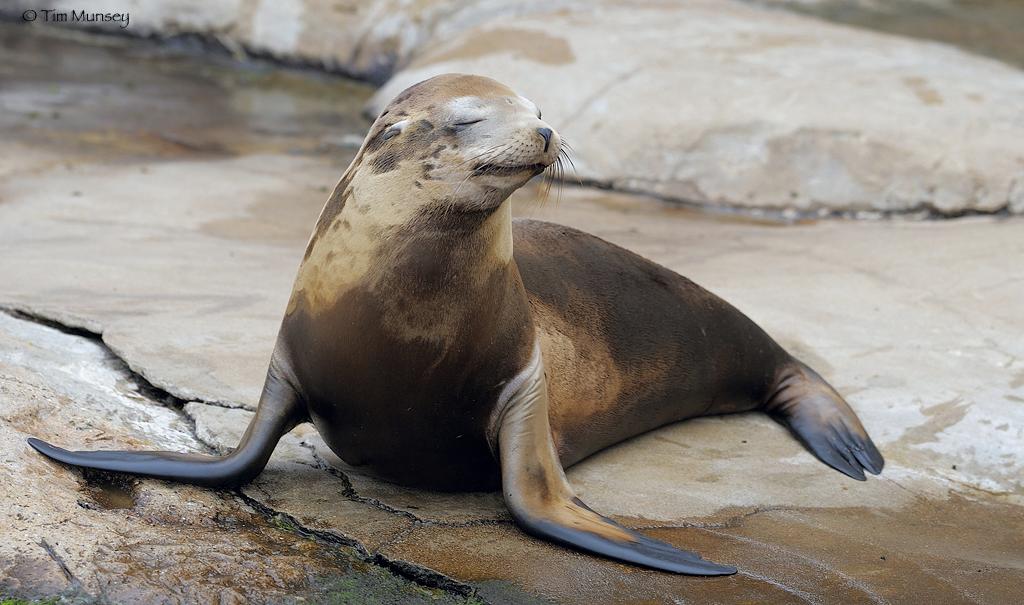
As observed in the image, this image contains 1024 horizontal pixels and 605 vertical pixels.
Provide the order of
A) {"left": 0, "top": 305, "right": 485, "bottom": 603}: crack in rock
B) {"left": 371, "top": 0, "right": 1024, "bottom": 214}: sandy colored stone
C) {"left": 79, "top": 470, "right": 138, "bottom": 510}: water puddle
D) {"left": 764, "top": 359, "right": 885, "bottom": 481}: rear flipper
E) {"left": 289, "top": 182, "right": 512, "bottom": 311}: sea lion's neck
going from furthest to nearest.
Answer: {"left": 371, "top": 0, "right": 1024, "bottom": 214}: sandy colored stone → {"left": 764, "top": 359, "right": 885, "bottom": 481}: rear flipper → {"left": 289, "top": 182, "right": 512, "bottom": 311}: sea lion's neck → {"left": 79, "top": 470, "right": 138, "bottom": 510}: water puddle → {"left": 0, "top": 305, "right": 485, "bottom": 603}: crack in rock

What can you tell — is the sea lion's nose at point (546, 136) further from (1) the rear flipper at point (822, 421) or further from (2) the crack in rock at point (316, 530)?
(1) the rear flipper at point (822, 421)

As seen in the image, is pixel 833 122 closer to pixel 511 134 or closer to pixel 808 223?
pixel 808 223

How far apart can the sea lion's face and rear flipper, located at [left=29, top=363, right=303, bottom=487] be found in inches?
25.0

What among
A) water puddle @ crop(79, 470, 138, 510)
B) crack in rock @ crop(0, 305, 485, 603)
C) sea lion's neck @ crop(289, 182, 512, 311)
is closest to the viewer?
crack in rock @ crop(0, 305, 485, 603)

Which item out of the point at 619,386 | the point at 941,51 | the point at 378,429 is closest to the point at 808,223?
the point at 941,51

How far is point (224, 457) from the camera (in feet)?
10.6

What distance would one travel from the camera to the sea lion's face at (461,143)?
3021 mm

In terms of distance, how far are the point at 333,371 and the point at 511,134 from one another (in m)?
0.74

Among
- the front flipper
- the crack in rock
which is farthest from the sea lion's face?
the crack in rock

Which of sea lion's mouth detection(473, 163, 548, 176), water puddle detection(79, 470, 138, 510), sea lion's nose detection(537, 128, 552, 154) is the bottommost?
water puddle detection(79, 470, 138, 510)

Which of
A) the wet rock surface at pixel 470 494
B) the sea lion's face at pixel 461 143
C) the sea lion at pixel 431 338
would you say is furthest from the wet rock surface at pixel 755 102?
the sea lion's face at pixel 461 143

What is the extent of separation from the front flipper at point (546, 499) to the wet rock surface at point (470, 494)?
45 millimetres

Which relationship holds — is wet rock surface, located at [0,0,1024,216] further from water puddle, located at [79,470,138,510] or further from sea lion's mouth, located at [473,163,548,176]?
water puddle, located at [79,470,138,510]

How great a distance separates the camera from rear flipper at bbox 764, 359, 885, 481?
395cm
